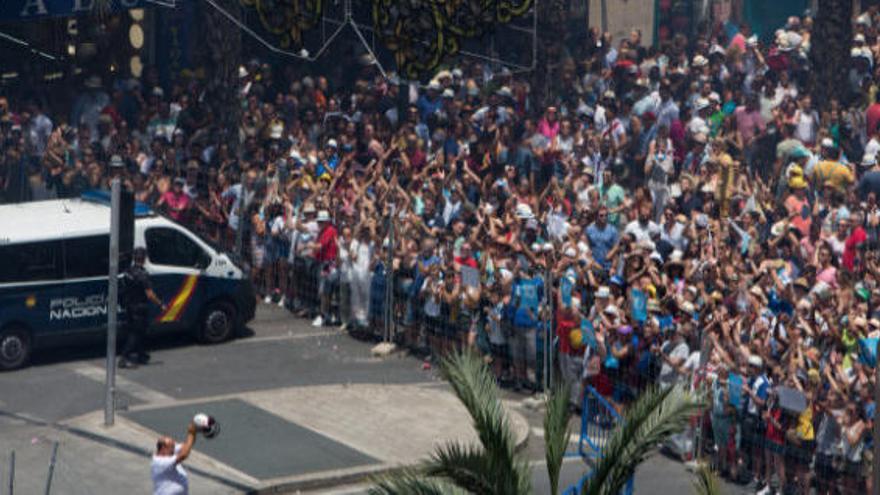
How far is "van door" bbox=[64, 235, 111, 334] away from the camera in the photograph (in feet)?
70.8

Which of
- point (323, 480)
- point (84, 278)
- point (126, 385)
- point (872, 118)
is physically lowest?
point (323, 480)

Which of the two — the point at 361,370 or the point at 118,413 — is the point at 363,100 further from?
the point at 118,413

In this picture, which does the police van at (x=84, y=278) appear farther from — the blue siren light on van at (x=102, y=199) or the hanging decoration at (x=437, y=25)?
the hanging decoration at (x=437, y=25)

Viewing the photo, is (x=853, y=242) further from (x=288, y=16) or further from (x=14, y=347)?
(x=288, y=16)

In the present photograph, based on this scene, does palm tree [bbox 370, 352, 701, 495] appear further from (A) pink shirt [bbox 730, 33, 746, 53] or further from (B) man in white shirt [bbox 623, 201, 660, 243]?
(A) pink shirt [bbox 730, 33, 746, 53]

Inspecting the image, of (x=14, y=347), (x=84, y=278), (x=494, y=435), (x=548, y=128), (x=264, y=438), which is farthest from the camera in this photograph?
(x=548, y=128)

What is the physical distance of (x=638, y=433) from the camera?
38.4 feet

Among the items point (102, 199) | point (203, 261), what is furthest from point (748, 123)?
point (102, 199)

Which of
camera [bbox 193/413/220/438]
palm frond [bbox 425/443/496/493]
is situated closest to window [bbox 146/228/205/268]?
camera [bbox 193/413/220/438]

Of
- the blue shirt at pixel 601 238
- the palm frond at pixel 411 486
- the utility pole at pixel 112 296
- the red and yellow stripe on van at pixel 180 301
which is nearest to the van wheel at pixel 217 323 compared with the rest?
the red and yellow stripe on van at pixel 180 301

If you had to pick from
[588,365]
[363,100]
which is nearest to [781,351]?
[588,365]

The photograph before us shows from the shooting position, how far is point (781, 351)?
684 inches

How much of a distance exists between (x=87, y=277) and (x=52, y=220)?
2.69 feet

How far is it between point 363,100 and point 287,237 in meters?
5.21
